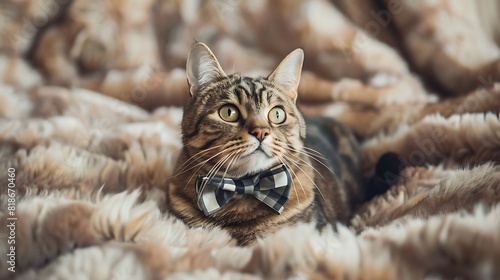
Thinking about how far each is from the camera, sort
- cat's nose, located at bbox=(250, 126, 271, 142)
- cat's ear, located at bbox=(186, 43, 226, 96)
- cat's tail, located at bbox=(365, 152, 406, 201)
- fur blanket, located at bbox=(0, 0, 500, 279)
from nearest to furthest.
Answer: fur blanket, located at bbox=(0, 0, 500, 279), cat's nose, located at bbox=(250, 126, 271, 142), cat's ear, located at bbox=(186, 43, 226, 96), cat's tail, located at bbox=(365, 152, 406, 201)

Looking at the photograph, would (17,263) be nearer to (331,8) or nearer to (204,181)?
(204,181)

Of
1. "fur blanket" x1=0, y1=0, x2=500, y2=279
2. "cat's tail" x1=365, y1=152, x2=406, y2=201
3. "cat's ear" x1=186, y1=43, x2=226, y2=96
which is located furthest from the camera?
"cat's tail" x1=365, y1=152, x2=406, y2=201

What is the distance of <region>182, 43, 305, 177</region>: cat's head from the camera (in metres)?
0.84

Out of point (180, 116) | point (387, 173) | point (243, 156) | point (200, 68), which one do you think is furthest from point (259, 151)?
point (180, 116)

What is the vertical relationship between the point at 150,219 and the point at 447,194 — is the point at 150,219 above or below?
below

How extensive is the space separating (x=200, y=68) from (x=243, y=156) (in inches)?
9.8

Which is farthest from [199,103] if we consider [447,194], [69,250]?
[447,194]

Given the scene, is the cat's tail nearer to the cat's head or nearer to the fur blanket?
the fur blanket

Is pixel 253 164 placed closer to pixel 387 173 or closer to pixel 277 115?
pixel 277 115

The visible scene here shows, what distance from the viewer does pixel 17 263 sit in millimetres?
674

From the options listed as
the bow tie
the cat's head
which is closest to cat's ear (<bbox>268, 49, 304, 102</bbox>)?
the cat's head

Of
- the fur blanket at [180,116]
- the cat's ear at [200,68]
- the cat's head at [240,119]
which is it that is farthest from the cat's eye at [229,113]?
the fur blanket at [180,116]

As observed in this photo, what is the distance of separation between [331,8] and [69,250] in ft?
4.09

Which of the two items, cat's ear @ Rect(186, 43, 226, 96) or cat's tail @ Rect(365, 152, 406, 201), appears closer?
cat's ear @ Rect(186, 43, 226, 96)
